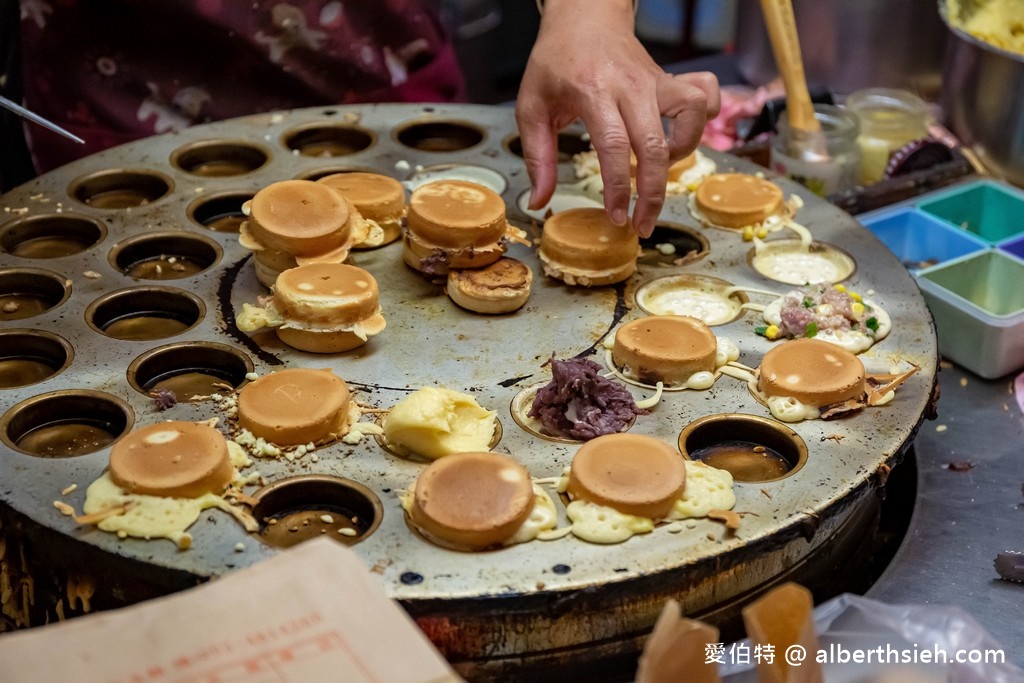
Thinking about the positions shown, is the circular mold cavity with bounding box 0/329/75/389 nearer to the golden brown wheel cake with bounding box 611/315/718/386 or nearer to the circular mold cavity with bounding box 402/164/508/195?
the circular mold cavity with bounding box 402/164/508/195

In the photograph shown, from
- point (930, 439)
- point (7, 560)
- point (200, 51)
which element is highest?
point (200, 51)

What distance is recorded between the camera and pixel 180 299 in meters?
2.95

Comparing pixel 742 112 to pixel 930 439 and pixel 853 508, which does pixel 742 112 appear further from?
pixel 853 508

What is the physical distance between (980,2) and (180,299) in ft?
10.5

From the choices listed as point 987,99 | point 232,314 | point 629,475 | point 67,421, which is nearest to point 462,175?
point 232,314

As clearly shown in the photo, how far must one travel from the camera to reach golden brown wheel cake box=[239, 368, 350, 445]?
2385 millimetres

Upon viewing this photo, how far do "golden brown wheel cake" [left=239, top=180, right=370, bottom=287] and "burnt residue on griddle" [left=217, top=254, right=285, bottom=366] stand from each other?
0.08 metres

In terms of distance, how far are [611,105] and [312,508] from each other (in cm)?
127

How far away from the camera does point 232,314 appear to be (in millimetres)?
2871

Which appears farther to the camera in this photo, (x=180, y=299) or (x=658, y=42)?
(x=658, y=42)

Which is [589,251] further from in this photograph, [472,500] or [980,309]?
[980,309]

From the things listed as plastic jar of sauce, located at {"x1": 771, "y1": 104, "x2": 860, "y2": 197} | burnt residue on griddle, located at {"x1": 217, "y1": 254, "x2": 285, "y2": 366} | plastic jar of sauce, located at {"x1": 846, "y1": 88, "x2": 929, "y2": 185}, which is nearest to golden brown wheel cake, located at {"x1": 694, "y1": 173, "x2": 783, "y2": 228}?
plastic jar of sauce, located at {"x1": 771, "y1": 104, "x2": 860, "y2": 197}

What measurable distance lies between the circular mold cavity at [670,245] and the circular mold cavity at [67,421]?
4.87 feet

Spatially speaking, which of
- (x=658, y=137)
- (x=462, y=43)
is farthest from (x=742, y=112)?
(x=658, y=137)
